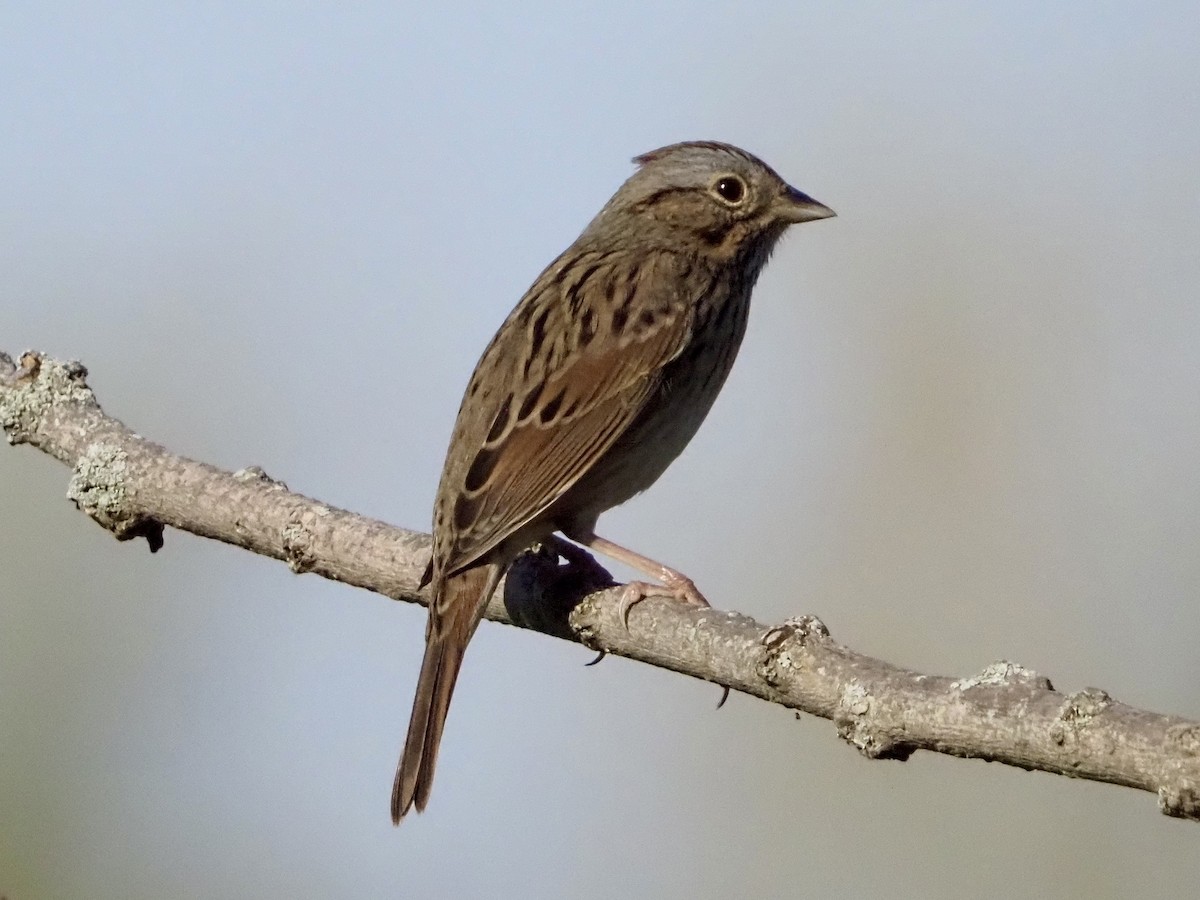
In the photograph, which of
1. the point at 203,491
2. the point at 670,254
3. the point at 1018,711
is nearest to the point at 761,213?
the point at 670,254

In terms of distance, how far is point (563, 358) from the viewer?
5207 mm

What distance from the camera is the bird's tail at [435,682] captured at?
14.5 ft

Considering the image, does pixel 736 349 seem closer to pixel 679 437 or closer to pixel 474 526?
pixel 679 437

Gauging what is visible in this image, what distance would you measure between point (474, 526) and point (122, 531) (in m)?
1.07

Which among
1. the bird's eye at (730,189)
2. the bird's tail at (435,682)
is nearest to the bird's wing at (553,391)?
the bird's tail at (435,682)

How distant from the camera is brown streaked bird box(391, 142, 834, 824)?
14.8 feet

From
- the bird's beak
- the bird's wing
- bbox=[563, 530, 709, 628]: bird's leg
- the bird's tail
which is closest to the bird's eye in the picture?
the bird's beak

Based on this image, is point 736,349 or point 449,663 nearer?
point 449,663

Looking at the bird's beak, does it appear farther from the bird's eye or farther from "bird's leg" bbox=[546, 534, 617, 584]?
"bird's leg" bbox=[546, 534, 617, 584]

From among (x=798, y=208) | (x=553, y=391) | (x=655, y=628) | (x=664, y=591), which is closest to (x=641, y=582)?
(x=664, y=591)

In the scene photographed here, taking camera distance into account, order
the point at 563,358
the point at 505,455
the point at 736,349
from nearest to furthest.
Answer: the point at 505,455, the point at 563,358, the point at 736,349

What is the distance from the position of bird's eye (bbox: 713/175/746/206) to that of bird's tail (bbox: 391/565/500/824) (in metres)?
2.01

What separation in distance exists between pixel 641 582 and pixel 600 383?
0.95m

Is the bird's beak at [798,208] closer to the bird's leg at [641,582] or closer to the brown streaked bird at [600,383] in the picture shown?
the brown streaked bird at [600,383]
